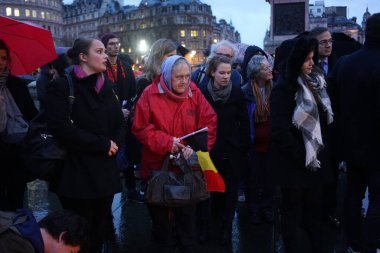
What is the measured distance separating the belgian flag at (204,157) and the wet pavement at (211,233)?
40.4 inches

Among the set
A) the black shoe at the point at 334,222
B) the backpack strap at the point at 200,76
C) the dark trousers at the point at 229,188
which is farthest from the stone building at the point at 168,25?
the dark trousers at the point at 229,188

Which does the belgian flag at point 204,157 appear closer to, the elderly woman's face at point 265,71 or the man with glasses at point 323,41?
the elderly woman's face at point 265,71

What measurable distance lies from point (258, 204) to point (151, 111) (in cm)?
230

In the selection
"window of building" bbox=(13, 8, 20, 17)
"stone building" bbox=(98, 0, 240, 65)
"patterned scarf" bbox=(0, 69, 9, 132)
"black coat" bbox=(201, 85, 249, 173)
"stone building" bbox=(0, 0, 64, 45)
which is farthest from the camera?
"window of building" bbox=(13, 8, 20, 17)

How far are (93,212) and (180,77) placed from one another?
5.08 feet

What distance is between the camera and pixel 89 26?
143 m

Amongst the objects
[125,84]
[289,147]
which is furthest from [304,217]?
[125,84]

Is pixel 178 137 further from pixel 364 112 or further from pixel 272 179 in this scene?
pixel 364 112

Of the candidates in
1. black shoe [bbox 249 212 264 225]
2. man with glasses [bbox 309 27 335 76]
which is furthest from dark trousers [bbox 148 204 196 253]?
man with glasses [bbox 309 27 335 76]

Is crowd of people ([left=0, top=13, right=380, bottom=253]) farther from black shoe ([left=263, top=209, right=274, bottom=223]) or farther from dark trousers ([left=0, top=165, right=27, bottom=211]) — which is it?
black shoe ([left=263, top=209, right=274, bottom=223])

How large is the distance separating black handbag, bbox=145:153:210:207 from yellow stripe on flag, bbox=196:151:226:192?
0.09 m

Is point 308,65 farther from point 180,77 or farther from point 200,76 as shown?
point 200,76

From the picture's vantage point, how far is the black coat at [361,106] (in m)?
3.73

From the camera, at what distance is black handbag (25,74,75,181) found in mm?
3412
